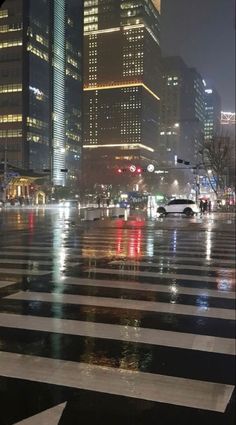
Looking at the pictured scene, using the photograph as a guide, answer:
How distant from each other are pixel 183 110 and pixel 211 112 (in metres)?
6.19

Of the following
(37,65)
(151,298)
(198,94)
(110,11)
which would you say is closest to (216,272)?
(151,298)

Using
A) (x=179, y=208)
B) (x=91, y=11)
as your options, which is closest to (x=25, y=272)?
(x=91, y=11)

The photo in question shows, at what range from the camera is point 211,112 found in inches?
3735

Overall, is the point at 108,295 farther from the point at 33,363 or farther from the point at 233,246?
the point at 233,246

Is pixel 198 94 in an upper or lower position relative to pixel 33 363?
upper

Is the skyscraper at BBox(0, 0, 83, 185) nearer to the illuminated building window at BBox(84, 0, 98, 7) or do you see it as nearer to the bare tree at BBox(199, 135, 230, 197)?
the illuminated building window at BBox(84, 0, 98, 7)

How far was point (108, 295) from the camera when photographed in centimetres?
830

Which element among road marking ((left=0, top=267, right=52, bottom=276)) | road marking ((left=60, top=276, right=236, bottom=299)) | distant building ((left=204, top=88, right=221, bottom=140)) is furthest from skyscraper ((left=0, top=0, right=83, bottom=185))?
distant building ((left=204, top=88, right=221, bottom=140))

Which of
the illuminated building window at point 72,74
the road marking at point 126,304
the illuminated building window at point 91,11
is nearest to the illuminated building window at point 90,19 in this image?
the illuminated building window at point 91,11

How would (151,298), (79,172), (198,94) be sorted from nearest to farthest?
1. (151,298)
2. (198,94)
3. (79,172)

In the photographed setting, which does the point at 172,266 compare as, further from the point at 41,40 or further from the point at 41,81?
the point at 41,81

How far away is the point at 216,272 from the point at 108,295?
12.0 feet

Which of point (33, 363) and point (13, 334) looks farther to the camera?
point (13, 334)

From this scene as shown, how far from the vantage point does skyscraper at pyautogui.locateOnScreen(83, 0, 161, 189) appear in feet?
52.3
